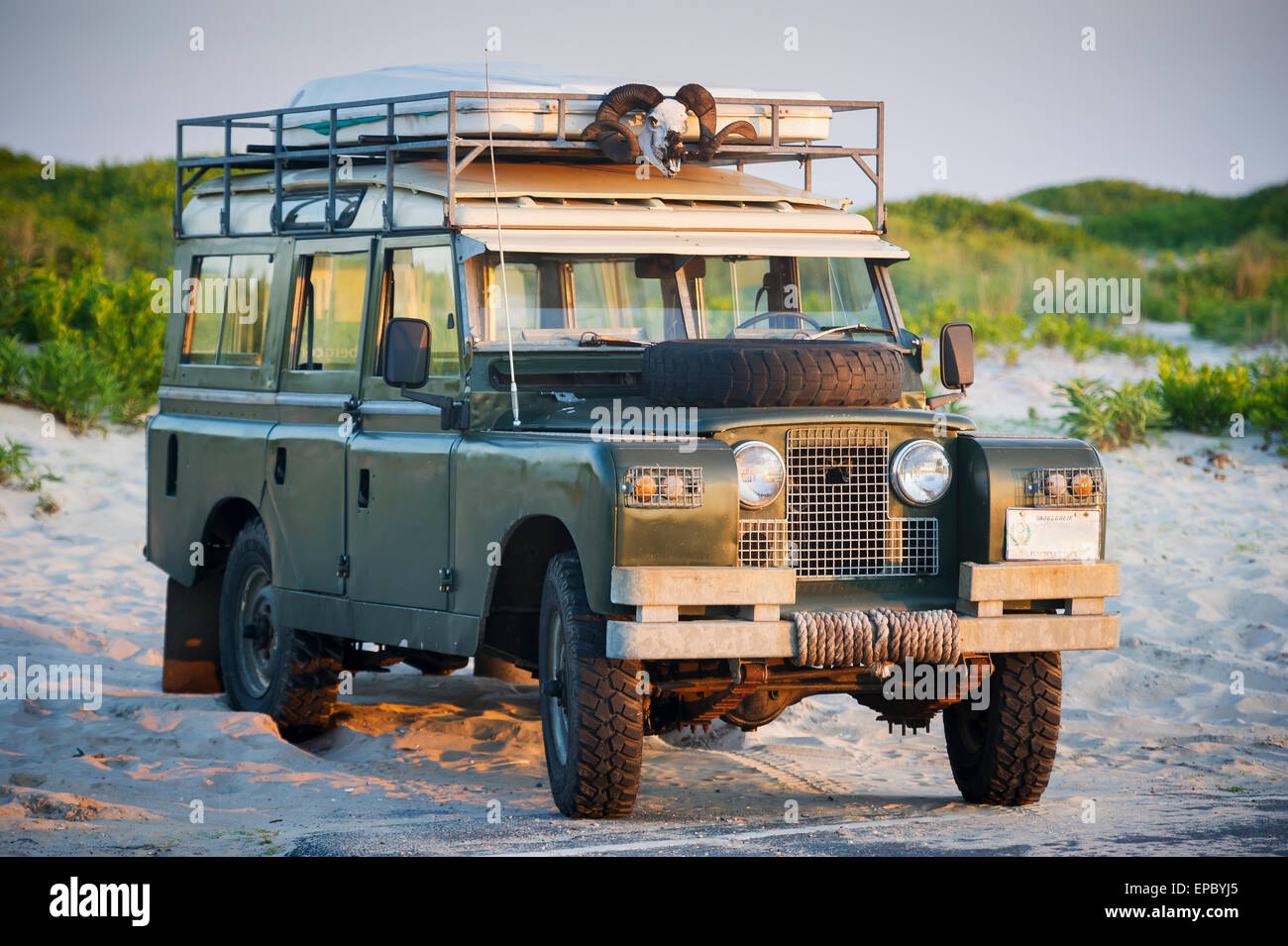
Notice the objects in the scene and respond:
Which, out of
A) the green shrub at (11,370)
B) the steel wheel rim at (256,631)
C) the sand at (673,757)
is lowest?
the sand at (673,757)

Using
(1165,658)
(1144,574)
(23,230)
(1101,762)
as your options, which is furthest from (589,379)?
(23,230)

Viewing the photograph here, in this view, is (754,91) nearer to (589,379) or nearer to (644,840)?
(589,379)

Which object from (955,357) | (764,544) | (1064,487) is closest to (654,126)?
(955,357)

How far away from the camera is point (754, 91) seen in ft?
29.2

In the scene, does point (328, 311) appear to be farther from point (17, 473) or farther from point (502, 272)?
point (17, 473)

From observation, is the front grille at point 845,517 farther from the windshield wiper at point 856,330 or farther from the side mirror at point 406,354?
the side mirror at point 406,354

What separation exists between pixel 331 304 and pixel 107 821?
9.89 feet

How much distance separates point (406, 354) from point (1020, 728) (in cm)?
297

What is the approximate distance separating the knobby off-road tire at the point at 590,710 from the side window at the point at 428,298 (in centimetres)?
139

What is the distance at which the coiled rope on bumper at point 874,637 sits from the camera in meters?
6.42

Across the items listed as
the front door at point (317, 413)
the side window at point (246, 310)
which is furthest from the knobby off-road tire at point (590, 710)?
the side window at point (246, 310)

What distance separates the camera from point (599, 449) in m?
6.46

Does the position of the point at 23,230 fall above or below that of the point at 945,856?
above

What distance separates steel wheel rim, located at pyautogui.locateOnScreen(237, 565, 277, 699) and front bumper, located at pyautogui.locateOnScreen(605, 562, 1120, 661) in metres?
3.77
